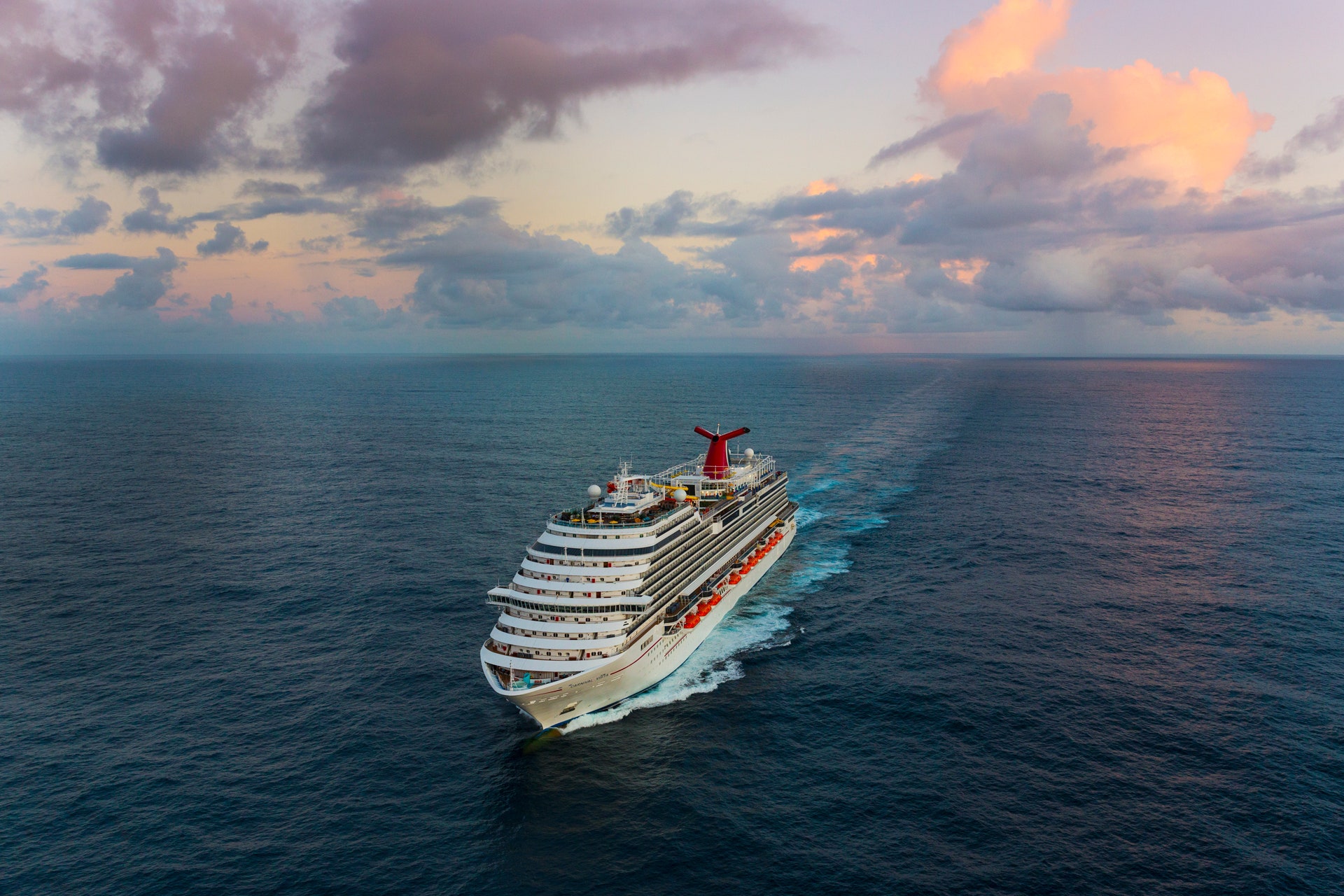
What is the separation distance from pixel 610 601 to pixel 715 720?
1556 centimetres

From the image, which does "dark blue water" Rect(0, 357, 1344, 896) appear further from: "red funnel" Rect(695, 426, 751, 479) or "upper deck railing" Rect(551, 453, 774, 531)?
"red funnel" Rect(695, 426, 751, 479)

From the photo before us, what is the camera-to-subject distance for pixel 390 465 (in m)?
169

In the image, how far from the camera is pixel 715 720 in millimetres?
69125

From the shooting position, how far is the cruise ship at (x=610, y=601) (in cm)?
6781

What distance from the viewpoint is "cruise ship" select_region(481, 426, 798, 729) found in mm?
67812

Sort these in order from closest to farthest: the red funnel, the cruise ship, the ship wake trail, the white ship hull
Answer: the white ship hull, the cruise ship, the ship wake trail, the red funnel

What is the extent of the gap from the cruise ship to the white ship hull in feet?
0.36

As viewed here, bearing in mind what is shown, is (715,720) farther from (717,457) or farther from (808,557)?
(717,457)

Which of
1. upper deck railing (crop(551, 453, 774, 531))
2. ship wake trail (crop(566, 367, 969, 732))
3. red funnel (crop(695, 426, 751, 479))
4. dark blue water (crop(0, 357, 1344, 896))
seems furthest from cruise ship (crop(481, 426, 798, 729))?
red funnel (crop(695, 426, 751, 479))

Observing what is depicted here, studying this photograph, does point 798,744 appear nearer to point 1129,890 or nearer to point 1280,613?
point 1129,890

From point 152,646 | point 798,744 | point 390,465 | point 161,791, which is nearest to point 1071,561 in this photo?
point 798,744

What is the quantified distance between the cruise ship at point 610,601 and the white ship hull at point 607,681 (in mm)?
110

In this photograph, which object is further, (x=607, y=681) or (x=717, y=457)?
(x=717, y=457)

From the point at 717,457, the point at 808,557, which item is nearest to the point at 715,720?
the point at 808,557
